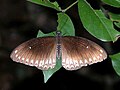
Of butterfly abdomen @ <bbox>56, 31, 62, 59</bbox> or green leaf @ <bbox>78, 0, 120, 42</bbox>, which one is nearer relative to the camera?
green leaf @ <bbox>78, 0, 120, 42</bbox>

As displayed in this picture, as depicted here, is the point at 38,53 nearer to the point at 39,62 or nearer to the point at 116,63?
the point at 39,62

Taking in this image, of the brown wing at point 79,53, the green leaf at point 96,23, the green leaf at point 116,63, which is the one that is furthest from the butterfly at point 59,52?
the green leaf at point 116,63

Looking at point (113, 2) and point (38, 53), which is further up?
point (113, 2)

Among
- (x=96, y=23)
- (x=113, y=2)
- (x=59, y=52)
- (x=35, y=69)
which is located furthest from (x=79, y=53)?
(x=35, y=69)

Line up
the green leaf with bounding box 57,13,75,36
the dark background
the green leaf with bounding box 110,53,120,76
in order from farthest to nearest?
the dark background
the green leaf with bounding box 110,53,120,76
the green leaf with bounding box 57,13,75,36

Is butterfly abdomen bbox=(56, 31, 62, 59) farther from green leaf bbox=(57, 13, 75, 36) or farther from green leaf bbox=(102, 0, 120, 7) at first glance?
green leaf bbox=(102, 0, 120, 7)

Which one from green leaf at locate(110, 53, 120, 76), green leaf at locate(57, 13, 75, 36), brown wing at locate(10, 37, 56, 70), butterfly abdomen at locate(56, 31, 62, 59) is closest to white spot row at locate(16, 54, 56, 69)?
brown wing at locate(10, 37, 56, 70)

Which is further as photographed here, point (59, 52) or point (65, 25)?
point (59, 52)
